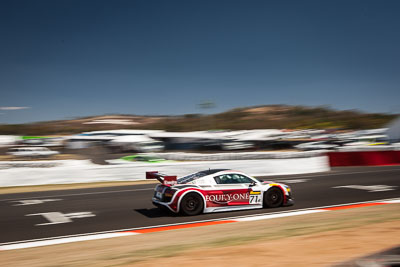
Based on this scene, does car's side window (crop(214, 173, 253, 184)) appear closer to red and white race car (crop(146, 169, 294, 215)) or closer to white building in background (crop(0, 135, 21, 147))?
red and white race car (crop(146, 169, 294, 215))

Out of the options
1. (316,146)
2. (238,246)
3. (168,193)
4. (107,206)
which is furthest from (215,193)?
(316,146)

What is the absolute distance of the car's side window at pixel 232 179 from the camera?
9.61 m

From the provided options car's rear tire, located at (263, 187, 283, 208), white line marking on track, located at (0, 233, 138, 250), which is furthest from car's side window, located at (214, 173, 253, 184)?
white line marking on track, located at (0, 233, 138, 250)

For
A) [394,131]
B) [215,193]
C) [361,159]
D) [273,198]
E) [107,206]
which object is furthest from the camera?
[394,131]

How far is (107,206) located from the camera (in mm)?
11016

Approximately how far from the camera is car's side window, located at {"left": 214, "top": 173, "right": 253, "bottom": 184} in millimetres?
9609

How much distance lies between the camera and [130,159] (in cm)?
2609

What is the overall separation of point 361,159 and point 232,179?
17.3 m

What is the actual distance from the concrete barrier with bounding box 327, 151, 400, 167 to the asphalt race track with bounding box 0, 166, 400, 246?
309 inches

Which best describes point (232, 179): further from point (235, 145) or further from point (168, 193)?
point (235, 145)

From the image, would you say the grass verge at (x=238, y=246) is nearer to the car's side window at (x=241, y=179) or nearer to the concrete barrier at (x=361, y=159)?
the car's side window at (x=241, y=179)

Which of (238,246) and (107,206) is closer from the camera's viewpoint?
(238,246)

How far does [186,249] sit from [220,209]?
405cm

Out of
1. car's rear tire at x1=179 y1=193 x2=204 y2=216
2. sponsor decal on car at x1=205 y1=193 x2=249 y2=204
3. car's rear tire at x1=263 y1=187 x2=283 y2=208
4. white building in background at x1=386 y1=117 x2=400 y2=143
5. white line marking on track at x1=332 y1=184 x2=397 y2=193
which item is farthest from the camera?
white building in background at x1=386 y1=117 x2=400 y2=143
